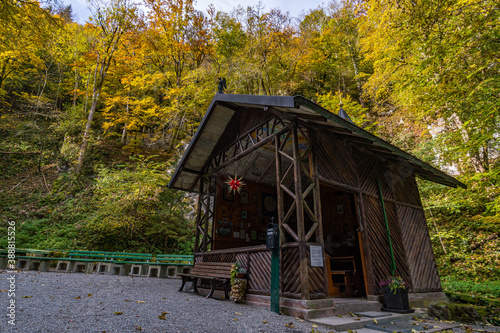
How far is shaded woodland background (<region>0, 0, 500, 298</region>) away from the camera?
21.3ft

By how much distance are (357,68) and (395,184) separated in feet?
47.4

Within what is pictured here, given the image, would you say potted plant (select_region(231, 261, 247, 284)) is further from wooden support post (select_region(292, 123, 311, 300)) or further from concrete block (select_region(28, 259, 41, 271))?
concrete block (select_region(28, 259, 41, 271))

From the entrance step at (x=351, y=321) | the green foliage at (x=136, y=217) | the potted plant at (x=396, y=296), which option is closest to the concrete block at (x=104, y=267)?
the green foliage at (x=136, y=217)

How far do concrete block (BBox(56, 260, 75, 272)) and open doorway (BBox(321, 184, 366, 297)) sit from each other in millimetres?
9628

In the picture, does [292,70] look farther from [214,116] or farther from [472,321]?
[472,321]

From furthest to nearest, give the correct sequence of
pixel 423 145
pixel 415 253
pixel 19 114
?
pixel 19 114, pixel 423 145, pixel 415 253

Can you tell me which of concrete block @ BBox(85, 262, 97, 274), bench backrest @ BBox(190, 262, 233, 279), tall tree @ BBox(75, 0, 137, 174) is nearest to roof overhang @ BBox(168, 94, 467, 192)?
bench backrest @ BBox(190, 262, 233, 279)

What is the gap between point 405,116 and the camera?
15578 millimetres

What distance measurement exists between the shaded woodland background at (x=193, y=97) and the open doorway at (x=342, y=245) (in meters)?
3.59

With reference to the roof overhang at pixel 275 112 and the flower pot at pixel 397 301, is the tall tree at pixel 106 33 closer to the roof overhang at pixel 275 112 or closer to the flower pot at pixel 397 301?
the roof overhang at pixel 275 112

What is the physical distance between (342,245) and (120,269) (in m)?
8.59

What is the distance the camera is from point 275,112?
5.91 m

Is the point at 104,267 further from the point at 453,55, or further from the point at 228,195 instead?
the point at 453,55

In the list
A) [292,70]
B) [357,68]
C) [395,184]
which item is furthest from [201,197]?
[357,68]
